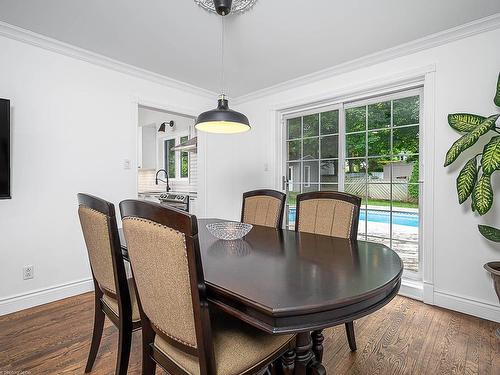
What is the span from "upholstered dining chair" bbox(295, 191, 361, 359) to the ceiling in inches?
55.8

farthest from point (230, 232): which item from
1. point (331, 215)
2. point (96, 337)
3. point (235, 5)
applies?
point (235, 5)

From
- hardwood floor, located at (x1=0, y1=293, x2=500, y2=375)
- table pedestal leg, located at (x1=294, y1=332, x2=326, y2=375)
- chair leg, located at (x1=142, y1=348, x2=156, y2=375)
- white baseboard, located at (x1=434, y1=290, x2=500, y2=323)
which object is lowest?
hardwood floor, located at (x1=0, y1=293, x2=500, y2=375)

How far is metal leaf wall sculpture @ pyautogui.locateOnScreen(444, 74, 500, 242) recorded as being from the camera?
1907 mm

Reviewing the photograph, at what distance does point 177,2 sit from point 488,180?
2590 millimetres

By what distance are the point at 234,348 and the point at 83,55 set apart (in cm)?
304

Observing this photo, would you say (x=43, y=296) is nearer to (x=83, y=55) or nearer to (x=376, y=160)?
(x=83, y=55)

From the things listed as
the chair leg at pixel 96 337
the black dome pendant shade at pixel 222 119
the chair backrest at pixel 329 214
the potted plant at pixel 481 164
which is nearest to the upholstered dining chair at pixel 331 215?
the chair backrest at pixel 329 214

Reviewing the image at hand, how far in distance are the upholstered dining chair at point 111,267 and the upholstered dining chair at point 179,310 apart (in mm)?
225

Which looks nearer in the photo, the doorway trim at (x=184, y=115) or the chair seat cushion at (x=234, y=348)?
the chair seat cushion at (x=234, y=348)

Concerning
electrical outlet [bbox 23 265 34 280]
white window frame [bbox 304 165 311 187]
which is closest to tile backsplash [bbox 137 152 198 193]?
white window frame [bbox 304 165 311 187]

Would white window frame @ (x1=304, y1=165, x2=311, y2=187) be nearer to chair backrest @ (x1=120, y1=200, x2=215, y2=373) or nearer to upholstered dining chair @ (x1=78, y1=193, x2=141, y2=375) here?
upholstered dining chair @ (x1=78, y1=193, x2=141, y2=375)

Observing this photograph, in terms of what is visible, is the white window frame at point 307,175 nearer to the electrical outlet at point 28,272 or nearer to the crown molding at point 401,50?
the crown molding at point 401,50

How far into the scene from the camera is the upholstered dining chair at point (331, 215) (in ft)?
6.27

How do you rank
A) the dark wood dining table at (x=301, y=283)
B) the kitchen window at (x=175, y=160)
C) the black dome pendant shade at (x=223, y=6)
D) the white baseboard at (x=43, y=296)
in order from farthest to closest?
the kitchen window at (x=175, y=160), the white baseboard at (x=43, y=296), the black dome pendant shade at (x=223, y=6), the dark wood dining table at (x=301, y=283)
